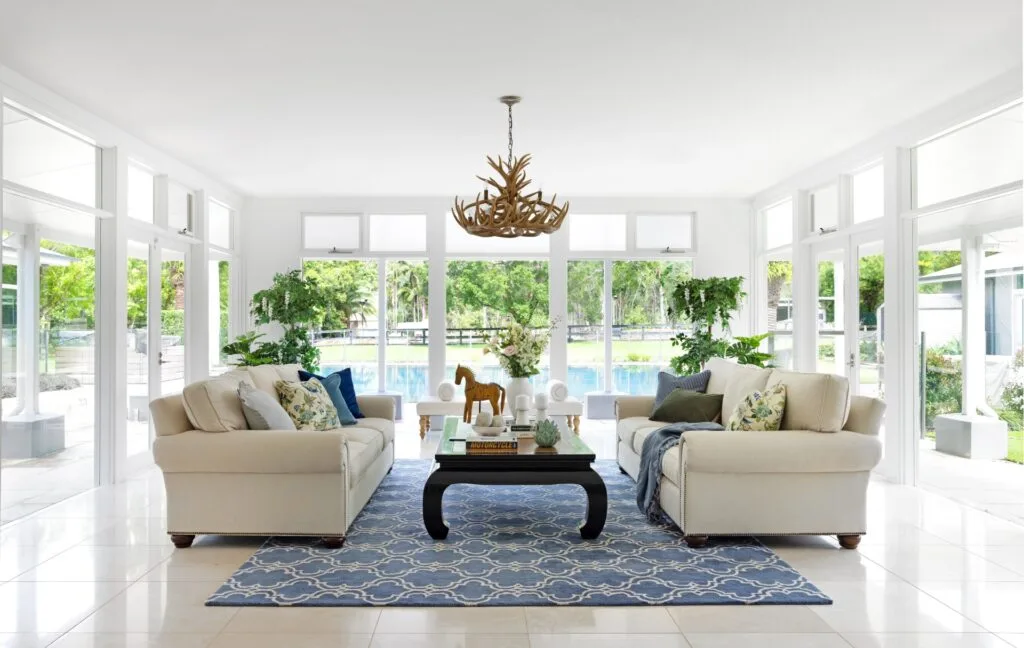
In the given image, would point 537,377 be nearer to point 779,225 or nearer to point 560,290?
point 560,290

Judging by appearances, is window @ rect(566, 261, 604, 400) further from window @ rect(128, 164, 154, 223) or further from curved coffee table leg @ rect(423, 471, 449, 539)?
curved coffee table leg @ rect(423, 471, 449, 539)

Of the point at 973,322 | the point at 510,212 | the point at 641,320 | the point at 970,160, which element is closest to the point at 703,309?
the point at 641,320

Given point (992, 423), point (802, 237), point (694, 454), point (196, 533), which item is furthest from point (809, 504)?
point (802, 237)

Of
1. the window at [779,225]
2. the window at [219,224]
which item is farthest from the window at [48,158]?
the window at [779,225]

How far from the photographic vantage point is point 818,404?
4.00m

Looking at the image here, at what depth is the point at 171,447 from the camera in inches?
151

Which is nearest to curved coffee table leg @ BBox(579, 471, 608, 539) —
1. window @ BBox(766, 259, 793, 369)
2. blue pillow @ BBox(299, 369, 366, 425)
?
blue pillow @ BBox(299, 369, 366, 425)

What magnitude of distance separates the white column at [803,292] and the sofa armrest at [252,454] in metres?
5.37

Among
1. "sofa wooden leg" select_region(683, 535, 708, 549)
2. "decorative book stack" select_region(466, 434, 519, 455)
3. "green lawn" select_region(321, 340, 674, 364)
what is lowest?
"sofa wooden leg" select_region(683, 535, 708, 549)

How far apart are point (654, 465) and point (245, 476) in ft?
7.69

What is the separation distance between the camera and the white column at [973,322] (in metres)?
4.95

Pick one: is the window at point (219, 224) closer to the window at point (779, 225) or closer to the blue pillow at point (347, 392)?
the blue pillow at point (347, 392)

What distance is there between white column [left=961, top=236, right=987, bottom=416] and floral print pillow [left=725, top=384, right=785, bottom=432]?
183cm

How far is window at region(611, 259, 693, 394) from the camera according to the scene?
908cm
